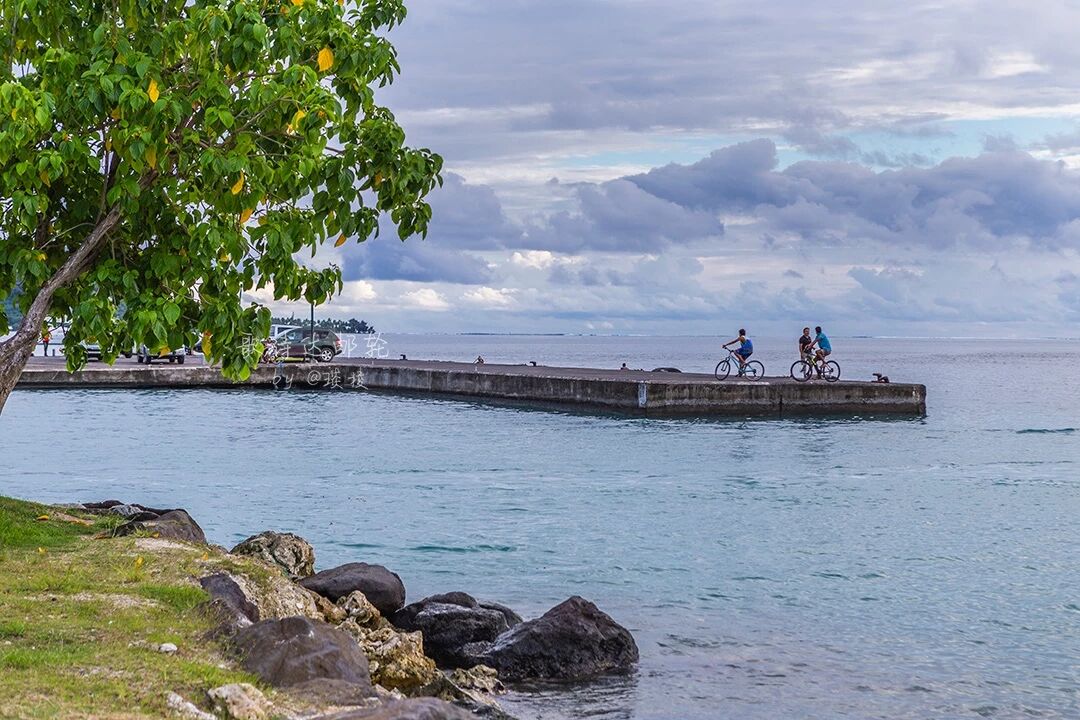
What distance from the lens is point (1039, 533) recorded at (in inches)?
968

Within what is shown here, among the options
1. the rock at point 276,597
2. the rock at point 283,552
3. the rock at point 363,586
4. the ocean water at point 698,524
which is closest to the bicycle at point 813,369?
the ocean water at point 698,524

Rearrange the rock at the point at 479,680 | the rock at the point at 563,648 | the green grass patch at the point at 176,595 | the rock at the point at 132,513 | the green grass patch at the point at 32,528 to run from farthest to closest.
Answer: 1. the rock at the point at 132,513
2. the green grass patch at the point at 32,528
3. the rock at the point at 563,648
4. the rock at the point at 479,680
5. the green grass patch at the point at 176,595

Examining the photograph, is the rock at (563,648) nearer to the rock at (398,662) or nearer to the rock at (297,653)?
the rock at (398,662)

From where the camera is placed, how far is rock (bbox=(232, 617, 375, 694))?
8.89m

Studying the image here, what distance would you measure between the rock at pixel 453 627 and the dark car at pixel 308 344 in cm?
5832

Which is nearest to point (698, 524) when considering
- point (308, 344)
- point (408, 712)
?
point (408, 712)

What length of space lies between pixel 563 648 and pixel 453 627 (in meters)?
1.37

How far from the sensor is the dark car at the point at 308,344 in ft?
235

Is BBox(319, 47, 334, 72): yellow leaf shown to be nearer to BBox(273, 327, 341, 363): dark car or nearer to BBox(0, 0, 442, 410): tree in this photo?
BBox(0, 0, 442, 410): tree

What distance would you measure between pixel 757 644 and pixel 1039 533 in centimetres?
1248

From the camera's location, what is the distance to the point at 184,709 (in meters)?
7.65

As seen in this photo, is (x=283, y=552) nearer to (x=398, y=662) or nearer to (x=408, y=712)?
(x=398, y=662)

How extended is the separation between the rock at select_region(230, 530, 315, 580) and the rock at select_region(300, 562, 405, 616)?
2.79ft

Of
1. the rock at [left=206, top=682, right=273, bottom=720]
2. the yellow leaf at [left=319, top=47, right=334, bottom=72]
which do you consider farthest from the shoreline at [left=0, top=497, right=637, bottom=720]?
the yellow leaf at [left=319, top=47, right=334, bottom=72]
